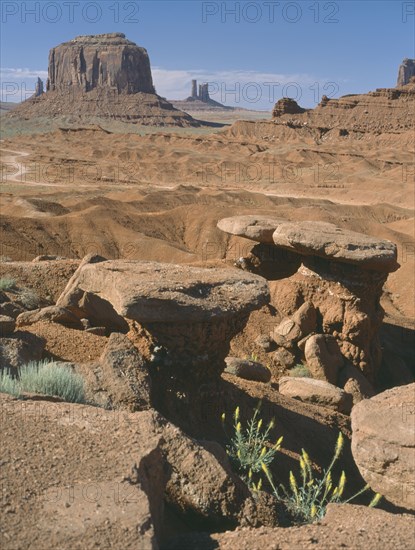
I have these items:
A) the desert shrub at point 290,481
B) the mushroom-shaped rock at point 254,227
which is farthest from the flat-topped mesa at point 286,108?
the desert shrub at point 290,481

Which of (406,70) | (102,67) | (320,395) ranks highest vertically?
(406,70)

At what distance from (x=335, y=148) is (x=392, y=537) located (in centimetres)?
6121

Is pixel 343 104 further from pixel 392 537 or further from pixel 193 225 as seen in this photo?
pixel 392 537

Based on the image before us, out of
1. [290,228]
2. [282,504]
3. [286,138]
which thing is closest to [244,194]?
[290,228]

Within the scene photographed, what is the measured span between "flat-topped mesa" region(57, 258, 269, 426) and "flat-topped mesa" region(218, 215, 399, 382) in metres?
4.17

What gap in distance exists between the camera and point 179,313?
6.05 meters

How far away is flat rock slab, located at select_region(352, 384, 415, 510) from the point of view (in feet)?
15.5

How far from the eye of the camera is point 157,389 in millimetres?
6277

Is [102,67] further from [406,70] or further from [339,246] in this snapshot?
[339,246]

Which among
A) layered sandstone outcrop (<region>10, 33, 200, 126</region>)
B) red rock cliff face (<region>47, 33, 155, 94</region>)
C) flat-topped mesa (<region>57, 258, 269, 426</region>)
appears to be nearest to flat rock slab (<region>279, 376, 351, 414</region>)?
flat-topped mesa (<region>57, 258, 269, 426</region>)

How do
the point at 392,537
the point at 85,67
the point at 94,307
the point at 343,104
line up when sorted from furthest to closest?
the point at 85,67 → the point at 343,104 → the point at 94,307 → the point at 392,537

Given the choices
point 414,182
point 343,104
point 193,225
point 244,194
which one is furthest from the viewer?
point 343,104

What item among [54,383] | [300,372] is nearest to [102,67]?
[300,372]

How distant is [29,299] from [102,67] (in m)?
122
